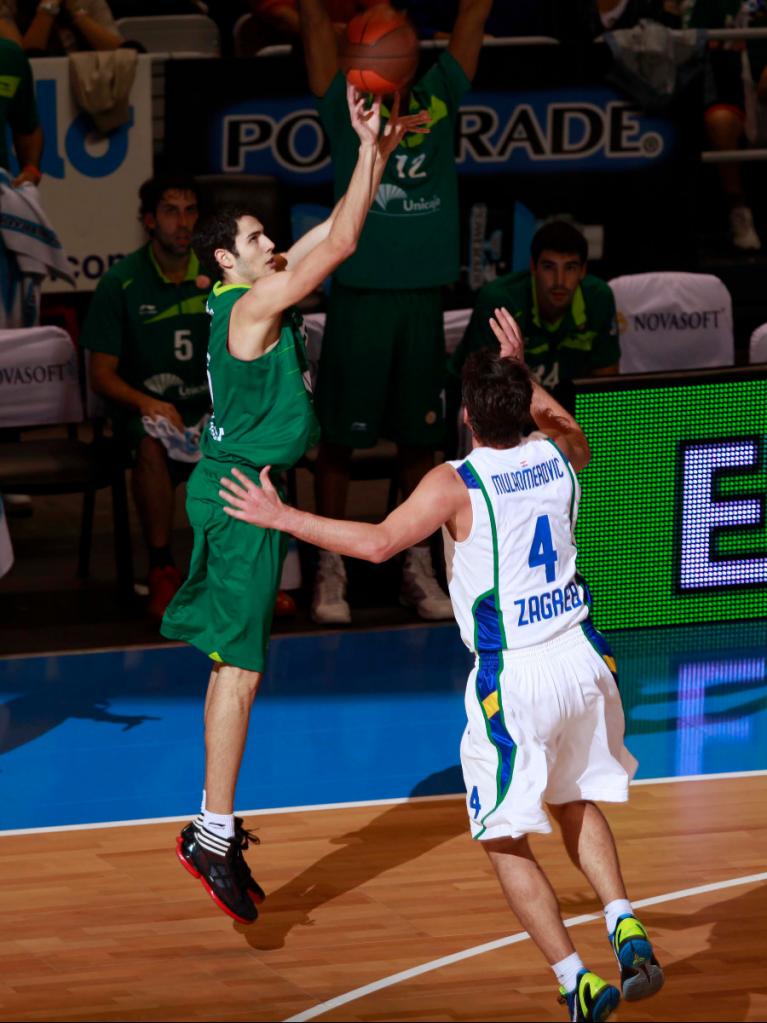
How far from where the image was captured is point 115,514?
8594 mm

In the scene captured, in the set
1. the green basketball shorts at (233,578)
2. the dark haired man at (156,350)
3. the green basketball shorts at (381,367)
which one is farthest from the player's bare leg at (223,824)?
the green basketball shorts at (381,367)

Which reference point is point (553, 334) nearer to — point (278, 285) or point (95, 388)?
point (95, 388)

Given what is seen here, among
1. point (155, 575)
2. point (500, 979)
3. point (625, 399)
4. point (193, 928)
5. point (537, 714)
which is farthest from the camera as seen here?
point (155, 575)

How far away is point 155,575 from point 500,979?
373 cm

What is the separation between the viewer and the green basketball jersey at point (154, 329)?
8469 mm

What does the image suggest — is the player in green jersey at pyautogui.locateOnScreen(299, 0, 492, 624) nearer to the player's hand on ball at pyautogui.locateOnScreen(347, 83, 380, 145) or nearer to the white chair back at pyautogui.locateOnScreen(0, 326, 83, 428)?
the white chair back at pyautogui.locateOnScreen(0, 326, 83, 428)

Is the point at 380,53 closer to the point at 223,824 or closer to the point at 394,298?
the point at 394,298

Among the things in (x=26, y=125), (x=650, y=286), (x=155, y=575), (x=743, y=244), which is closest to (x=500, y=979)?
(x=155, y=575)

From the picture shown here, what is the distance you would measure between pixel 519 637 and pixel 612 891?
0.67 metres

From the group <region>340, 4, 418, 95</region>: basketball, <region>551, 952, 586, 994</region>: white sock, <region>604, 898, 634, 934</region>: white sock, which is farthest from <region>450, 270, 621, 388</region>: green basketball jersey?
<region>551, 952, 586, 994</region>: white sock

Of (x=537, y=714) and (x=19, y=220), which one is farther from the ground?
(x=19, y=220)

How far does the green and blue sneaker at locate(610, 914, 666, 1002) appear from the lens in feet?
14.9

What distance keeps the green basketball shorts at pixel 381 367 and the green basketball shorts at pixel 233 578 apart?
8.87ft

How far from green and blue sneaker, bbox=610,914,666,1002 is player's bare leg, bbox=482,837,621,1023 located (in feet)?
0.29
